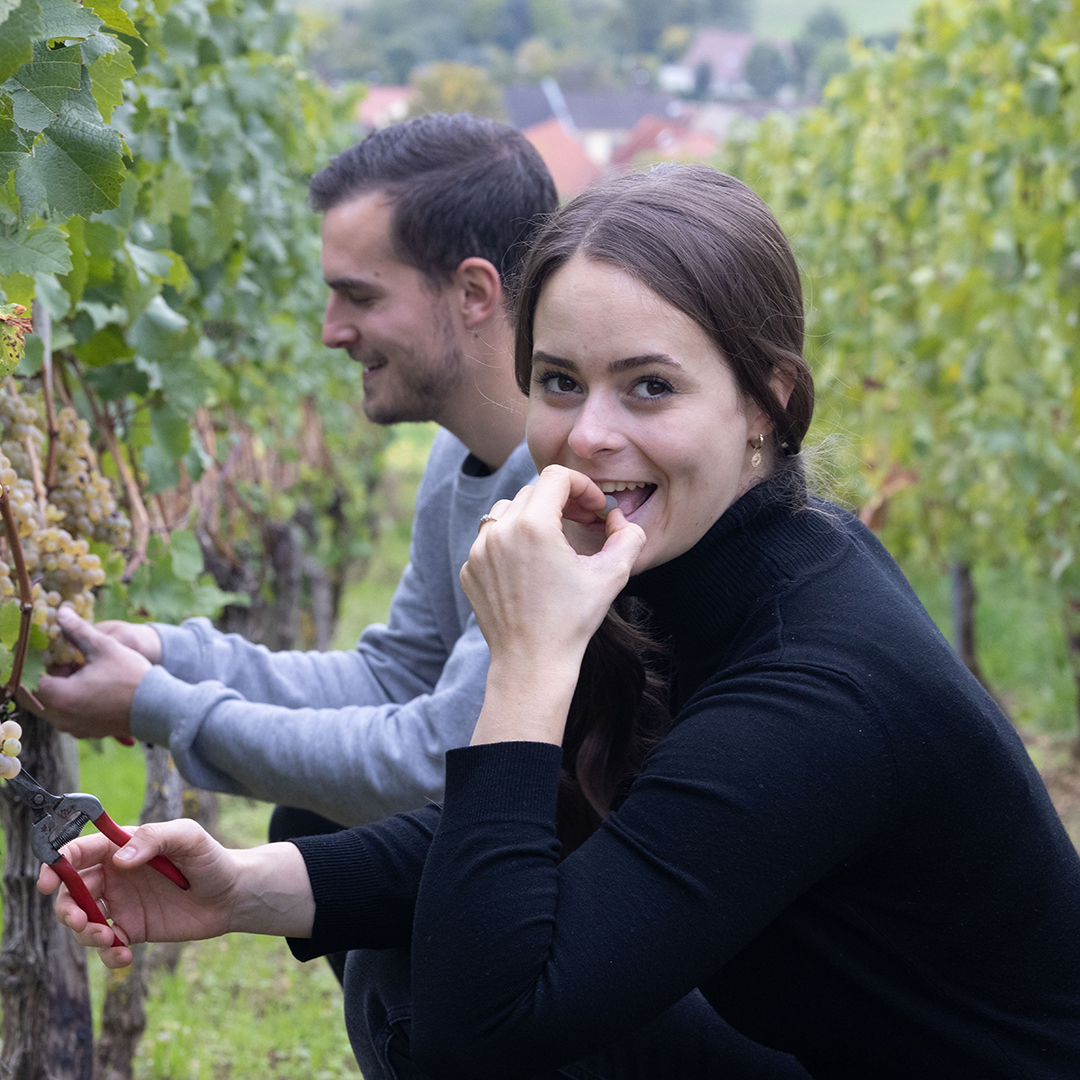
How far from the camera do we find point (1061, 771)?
208 inches

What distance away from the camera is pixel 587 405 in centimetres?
147

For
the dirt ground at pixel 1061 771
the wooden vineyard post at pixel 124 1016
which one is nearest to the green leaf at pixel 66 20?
the wooden vineyard post at pixel 124 1016

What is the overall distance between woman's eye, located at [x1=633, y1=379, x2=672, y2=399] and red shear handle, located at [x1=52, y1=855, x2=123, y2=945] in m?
0.79

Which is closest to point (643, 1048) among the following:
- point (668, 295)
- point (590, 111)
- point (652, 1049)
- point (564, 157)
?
point (652, 1049)

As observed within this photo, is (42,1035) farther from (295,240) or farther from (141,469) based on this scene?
(295,240)

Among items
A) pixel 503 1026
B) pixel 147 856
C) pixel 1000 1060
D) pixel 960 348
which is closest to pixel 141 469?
pixel 147 856

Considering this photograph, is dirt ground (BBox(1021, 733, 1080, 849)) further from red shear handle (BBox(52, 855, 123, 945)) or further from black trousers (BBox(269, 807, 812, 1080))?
red shear handle (BBox(52, 855, 123, 945))

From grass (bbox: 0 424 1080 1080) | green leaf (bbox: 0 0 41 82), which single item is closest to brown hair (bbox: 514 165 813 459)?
green leaf (bbox: 0 0 41 82)

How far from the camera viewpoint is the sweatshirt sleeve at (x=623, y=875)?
1230mm

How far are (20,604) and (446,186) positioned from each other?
1149mm

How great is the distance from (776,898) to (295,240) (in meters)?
3.67

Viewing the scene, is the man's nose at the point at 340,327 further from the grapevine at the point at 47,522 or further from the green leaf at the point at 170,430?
the grapevine at the point at 47,522

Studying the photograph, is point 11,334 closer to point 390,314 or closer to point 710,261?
point 710,261

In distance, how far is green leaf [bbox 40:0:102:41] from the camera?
1125mm
